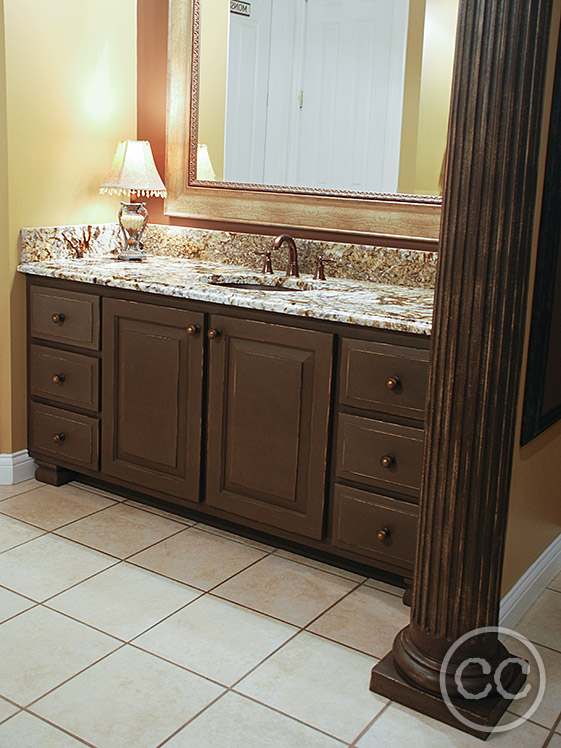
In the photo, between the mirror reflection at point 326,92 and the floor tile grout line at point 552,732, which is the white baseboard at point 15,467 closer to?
the mirror reflection at point 326,92

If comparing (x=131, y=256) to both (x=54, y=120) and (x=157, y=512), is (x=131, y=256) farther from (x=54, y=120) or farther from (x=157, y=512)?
(x=157, y=512)

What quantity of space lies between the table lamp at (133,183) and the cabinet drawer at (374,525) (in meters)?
1.39

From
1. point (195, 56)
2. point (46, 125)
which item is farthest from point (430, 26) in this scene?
point (46, 125)

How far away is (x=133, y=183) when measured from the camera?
10.6 feet

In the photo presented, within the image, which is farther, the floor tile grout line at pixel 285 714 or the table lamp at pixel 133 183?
the table lamp at pixel 133 183

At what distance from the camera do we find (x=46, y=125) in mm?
3115

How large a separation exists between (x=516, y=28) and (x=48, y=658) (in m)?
1.80

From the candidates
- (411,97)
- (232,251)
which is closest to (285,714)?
(232,251)

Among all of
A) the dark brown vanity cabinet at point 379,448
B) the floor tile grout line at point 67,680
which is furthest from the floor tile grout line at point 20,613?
the dark brown vanity cabinet at point 379,448

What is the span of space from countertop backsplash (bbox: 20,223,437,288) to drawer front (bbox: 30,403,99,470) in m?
0.59

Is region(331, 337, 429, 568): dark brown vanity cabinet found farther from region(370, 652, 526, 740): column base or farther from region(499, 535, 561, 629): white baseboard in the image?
region(370, 652, 526, 740): column base

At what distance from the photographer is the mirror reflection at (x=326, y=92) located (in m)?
2.81

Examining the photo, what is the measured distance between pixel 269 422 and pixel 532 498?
0.82 meters

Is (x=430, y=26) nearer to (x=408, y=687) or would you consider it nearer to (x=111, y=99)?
(x=111, y=99)
